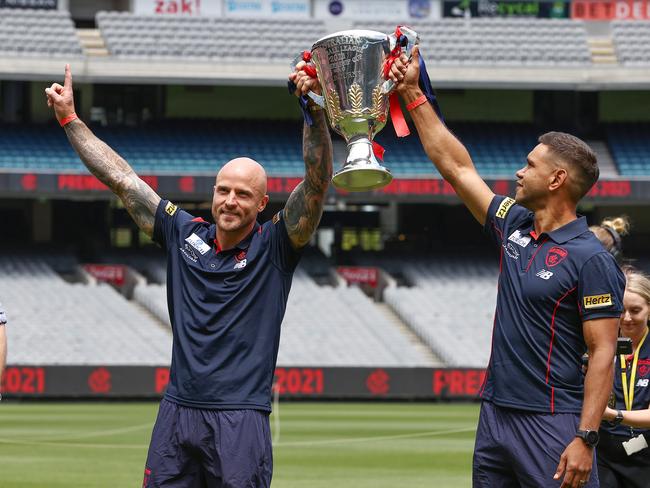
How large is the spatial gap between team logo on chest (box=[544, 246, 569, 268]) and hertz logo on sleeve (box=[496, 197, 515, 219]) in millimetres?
397

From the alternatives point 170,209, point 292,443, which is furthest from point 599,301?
point 292,443

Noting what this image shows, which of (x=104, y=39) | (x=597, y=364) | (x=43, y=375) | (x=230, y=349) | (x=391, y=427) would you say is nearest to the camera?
(x=597, y=364)

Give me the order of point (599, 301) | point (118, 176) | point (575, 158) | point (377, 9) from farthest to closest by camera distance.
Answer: point (377, 9)
point (118, 176)
point (575, 158)
point (599, 301)

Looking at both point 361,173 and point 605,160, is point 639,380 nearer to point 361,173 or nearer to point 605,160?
point 361,173

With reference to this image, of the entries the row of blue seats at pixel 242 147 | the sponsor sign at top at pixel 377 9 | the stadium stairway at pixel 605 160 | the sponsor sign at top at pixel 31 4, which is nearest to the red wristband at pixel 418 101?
the row of blue seats at pixel 242 147

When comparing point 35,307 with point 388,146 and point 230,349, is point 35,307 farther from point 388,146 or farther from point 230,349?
point 230,349

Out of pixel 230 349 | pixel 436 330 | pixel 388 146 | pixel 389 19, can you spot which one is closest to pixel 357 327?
pixel 436 330

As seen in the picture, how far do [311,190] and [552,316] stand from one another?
1231mm

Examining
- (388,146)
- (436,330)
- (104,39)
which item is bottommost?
(436,330)

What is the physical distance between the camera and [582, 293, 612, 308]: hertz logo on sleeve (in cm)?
536

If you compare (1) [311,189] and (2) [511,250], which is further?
(1) [311,189]

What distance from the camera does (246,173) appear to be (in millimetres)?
5781

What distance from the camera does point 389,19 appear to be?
36.6 meters

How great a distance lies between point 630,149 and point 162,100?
13354 millimetres
